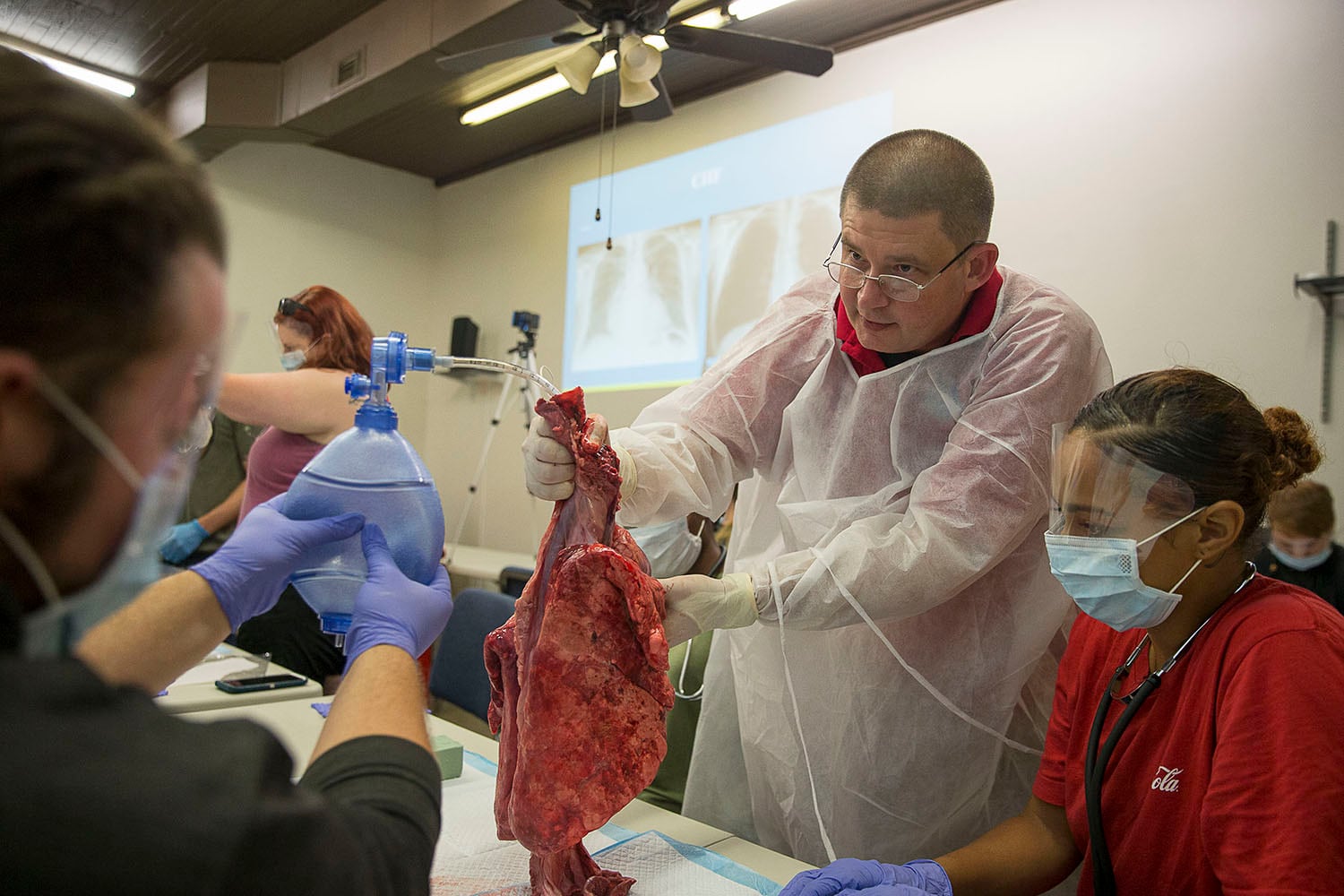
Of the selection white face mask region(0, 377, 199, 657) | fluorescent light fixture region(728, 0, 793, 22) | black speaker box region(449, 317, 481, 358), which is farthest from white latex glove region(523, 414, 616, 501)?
black speaker box region(449, 317, 481, 358)

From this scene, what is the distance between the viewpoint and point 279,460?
2264mm

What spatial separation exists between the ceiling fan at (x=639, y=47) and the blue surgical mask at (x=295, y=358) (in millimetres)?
1164

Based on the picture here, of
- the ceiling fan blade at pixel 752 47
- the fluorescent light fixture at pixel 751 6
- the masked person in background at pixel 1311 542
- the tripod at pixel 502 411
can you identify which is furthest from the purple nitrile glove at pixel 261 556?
the tripod at pixel 502 411

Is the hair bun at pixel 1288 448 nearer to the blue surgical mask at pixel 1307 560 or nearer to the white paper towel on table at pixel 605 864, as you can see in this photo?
the white paper towel on table at pixel 605 864

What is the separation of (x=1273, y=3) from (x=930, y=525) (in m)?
2.86

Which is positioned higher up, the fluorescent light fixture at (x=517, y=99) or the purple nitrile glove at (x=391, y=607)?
the fluorescent light fixture at (x=517, y=99)

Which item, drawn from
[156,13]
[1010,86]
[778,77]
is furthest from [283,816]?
[156,13]

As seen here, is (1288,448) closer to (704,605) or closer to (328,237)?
(704,605)

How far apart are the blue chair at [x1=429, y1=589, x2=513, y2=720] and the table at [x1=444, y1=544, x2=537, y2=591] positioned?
1686 mm

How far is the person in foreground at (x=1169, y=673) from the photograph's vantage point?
1.03 m

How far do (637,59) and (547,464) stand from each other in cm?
223

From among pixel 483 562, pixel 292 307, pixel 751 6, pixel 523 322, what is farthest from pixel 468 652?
pixel 751 6

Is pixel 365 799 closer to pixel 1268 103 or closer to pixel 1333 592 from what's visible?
pixel 1333 592

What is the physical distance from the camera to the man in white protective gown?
4.40 ft
